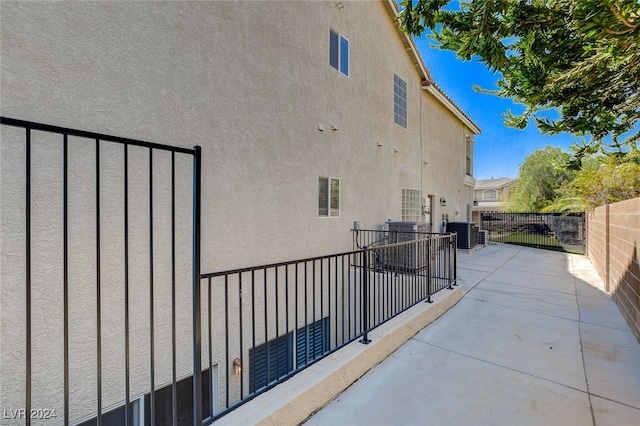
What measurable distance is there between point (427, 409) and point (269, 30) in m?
5.95

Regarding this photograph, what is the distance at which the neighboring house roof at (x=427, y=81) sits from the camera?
29.2ft

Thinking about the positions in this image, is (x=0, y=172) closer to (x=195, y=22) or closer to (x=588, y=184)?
(x=195, y=22)

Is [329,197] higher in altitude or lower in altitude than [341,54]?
lower

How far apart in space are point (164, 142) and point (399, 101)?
26.0ft

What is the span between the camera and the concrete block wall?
157 inches

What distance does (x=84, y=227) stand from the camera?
118 inches

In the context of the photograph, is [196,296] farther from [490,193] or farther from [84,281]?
[490,193]

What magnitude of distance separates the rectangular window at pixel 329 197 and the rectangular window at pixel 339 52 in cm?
279

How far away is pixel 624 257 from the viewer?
4.75 m

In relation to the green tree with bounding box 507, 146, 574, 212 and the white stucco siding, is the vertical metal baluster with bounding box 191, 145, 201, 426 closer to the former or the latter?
the white stucco siding

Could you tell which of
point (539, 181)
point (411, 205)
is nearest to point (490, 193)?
point (539, 181)

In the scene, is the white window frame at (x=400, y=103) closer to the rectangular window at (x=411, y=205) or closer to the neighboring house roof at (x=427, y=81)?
the neighboring house roof at (x=427, y=81)

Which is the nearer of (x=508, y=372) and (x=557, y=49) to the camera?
(x=557, y=49)

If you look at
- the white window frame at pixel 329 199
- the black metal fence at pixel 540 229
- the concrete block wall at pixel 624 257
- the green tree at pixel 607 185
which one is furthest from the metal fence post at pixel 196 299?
the black metal fence at pixel 540 229
